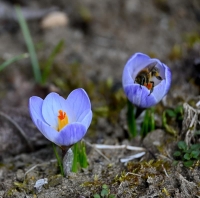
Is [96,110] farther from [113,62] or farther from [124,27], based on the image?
[124,27]

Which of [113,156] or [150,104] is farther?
[113,156]

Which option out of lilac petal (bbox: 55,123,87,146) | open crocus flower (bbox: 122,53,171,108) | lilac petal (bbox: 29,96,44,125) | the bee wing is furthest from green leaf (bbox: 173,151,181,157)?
lilac petal (bbox: 29,96,44,125)

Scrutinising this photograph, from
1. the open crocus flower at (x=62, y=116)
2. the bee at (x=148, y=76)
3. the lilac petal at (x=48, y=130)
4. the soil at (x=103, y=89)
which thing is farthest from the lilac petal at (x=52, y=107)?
the bee at (x=148, y=76)

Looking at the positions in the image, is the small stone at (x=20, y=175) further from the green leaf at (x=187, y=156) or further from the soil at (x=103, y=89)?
the green leaf at (x=187, y=156)

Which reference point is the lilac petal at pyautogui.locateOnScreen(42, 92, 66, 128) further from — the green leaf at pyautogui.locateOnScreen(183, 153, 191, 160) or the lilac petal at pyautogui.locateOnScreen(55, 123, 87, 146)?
the green leaf at pyautogui.locateOnScreen(183, 153, 191, 160)

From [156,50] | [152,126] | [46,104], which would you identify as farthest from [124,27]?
[46,104]

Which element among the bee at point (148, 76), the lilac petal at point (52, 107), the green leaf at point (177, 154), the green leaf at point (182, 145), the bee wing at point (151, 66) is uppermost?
the bee wing at point (151, 66)

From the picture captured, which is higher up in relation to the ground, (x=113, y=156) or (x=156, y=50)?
(x=156, y=50)
